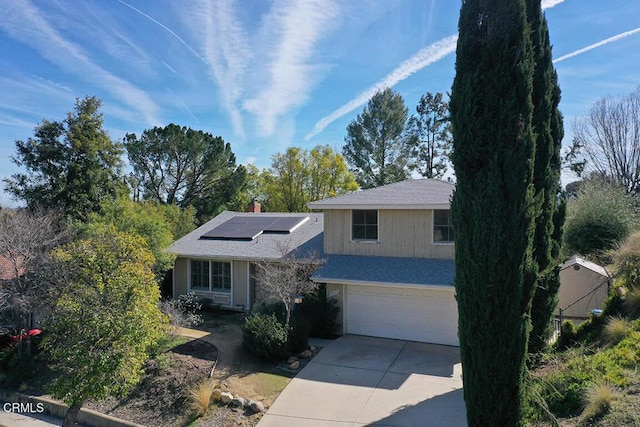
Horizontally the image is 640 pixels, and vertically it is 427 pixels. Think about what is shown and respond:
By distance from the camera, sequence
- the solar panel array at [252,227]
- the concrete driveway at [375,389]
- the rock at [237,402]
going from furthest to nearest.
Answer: the solar panel array at [252,227]
the rock at [237,402]
the concrete driveway at [375,389]

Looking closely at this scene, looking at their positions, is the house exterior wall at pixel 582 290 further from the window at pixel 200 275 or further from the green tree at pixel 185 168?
the green tree at pixel 185 168

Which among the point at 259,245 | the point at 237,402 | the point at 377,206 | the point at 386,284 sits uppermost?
the point at 377,206

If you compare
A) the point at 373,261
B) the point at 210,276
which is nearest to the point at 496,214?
the point at 373,261

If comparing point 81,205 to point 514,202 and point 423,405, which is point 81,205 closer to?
point 423,405

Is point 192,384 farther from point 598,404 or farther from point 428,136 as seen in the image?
point 428,136

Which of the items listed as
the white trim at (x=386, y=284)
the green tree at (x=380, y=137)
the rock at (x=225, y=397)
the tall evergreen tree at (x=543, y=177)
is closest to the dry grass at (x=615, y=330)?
the tall evergreen tree at (x=543, y=177)

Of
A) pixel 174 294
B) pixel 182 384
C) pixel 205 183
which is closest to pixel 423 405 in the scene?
pixel 182 384

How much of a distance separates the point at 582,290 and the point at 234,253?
1423cm

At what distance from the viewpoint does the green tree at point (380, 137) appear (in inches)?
1533

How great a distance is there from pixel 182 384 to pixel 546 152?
37.6 feet

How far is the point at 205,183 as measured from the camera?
3638 cm

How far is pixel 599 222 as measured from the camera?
62.1ft

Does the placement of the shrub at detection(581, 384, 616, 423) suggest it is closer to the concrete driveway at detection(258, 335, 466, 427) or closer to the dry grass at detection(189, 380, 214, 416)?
the concrete driveway at detection(258, 335, 466, 427)

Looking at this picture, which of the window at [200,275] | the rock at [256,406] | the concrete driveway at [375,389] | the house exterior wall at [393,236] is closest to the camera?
the concrete driveway at [375,389]
